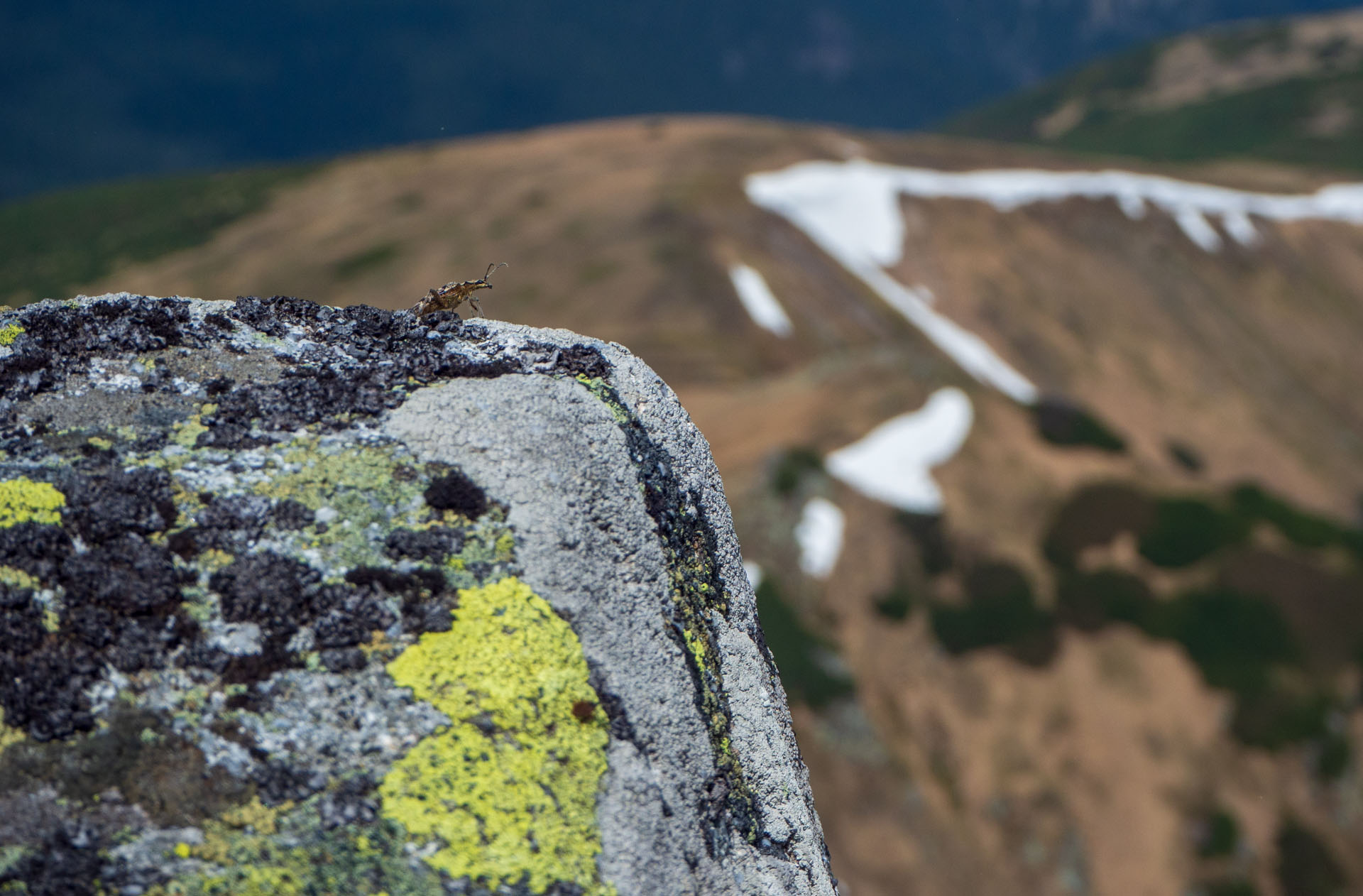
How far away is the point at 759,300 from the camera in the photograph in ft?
184

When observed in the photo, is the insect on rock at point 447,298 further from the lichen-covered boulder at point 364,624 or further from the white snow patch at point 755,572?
the white snow patch at point 755,572

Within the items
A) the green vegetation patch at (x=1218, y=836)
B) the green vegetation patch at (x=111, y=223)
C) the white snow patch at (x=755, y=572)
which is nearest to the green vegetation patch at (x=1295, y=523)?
the green vegetation patch at (x=1218, y=836)

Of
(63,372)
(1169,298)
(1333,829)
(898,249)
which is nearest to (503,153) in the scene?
(898,249)

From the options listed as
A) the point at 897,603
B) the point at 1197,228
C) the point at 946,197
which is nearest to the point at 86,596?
the point at 897,603

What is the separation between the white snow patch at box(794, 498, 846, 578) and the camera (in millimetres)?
29422

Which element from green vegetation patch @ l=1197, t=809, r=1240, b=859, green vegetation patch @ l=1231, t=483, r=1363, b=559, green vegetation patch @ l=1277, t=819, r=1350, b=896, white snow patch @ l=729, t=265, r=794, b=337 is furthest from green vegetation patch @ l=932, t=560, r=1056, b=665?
white snow patch @ l=729, t=265, r=794, b=337

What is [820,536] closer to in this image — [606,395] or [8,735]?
[606,395]

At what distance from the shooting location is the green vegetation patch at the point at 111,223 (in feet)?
319

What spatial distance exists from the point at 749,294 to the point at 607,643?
5229cm

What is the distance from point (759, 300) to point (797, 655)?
31456 millimetres

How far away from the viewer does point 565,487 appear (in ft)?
16.5

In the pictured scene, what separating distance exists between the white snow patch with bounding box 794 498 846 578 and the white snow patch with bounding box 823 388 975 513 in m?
1.30

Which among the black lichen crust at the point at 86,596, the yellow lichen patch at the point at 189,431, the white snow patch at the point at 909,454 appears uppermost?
the white snow patch at the point at 909,454

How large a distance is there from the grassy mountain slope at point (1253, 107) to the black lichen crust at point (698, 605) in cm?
16067
